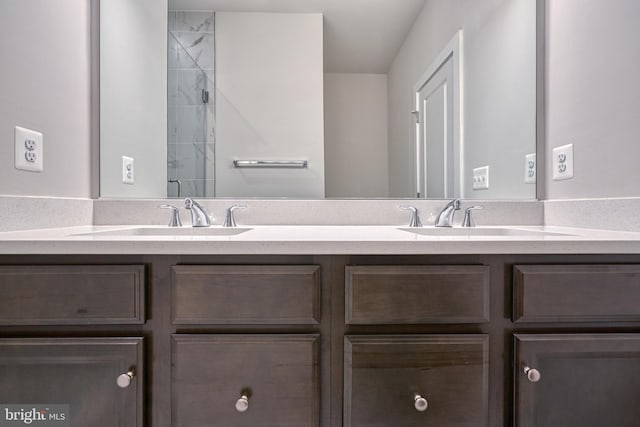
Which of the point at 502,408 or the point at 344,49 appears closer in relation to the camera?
the point at 502,408

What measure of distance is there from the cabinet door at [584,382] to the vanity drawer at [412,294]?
0.44ft

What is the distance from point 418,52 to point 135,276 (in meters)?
1.11

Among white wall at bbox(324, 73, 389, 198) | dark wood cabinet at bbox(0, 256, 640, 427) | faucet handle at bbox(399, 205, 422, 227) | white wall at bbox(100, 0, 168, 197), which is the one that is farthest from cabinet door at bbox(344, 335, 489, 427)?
white wall at bbox(100, 0, 168, 197)

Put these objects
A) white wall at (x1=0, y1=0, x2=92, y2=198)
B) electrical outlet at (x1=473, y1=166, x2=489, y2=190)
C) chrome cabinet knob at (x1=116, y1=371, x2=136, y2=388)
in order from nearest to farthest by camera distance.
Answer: chrome cabinet knob at (x1=116, y1=371, x2=136, y2=388), white wall at (x1=0, y1=0, x2=92, y2=198), electrical outlet at (x1=473, y1=166, x2=489, y2=190)

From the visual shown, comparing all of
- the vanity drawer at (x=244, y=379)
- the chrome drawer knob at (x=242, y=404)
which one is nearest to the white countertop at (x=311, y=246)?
the vanity drawer at (x=244, y=379)

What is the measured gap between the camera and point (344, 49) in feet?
4.01

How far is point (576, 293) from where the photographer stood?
2.31 ft

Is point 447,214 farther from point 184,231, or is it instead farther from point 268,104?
point 184,231

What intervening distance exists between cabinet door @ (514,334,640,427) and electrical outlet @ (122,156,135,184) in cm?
122

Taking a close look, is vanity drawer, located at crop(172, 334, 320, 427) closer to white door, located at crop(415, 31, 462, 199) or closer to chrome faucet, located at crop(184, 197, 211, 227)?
chrome faucet, located at crop(184, 197, 211, 227)

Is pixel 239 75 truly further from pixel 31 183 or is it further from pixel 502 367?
pixel 502 367

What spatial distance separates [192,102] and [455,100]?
914mm

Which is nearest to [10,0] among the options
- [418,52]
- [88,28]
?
[88,28]

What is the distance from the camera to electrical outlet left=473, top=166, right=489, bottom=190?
126cm
